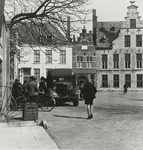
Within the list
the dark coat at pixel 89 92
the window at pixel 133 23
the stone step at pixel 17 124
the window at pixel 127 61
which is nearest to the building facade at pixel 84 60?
the window at pixel 127 61

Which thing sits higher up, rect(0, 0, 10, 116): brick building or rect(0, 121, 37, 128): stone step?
rect(0, 0, 10, 116): brick building

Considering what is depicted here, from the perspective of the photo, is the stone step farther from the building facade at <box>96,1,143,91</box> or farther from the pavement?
the building facade at <box>96,1,143,91</box>

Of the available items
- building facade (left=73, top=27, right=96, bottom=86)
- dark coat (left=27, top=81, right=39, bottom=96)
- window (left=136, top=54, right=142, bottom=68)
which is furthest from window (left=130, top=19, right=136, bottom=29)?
dark coat (left=27, top=81, right=39, bottom=96)

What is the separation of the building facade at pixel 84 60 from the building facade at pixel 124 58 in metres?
1.18

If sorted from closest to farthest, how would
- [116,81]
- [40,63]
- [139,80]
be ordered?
1. [40,63]
2. [139,80]
3. [116,81]

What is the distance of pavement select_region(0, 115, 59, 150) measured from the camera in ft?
18.5

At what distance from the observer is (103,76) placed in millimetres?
43031

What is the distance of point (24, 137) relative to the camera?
6.50 m

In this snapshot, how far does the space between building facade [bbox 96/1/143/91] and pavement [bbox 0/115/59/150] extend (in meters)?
34.8

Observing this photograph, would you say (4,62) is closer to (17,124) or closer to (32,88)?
(32,88)

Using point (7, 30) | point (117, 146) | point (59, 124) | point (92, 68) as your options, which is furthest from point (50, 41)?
point (92, 68)

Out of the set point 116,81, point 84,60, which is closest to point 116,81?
point 116,81

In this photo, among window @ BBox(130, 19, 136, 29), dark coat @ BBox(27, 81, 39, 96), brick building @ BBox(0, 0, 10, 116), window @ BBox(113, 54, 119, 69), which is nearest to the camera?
brick building @ BBox(0, 0, 10, 116)

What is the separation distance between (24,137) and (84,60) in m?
35.8
